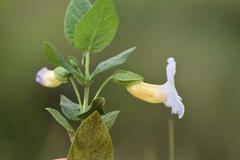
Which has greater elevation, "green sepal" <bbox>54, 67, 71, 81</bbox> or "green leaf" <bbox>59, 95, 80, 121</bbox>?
"green sepal" <bbox>54, 67, 71, 81</bbox>

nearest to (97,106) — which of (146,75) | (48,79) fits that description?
(48,79)

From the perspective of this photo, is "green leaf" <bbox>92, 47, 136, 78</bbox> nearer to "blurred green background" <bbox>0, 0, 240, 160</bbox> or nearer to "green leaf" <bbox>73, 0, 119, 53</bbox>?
"green leaf" <bbox>73, 0, 119, 53</bbox>

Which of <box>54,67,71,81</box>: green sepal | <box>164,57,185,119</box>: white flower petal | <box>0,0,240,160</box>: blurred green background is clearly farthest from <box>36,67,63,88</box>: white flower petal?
<box>0,0,240,160</box>: blurred green background

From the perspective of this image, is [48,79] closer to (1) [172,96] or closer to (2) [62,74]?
(2) [62,74]

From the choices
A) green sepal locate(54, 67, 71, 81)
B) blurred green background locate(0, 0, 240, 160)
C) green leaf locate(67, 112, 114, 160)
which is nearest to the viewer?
green leaf locate(67, 112, 114, 160)

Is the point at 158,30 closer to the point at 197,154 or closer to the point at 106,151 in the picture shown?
the point at 197,154

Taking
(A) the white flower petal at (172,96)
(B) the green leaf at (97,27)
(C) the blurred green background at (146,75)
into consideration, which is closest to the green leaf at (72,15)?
(B) the green leaf at (97,27)

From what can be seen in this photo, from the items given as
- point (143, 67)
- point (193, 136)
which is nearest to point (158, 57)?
point (143, 67)

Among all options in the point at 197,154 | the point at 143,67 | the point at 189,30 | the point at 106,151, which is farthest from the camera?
the point at 189,30
